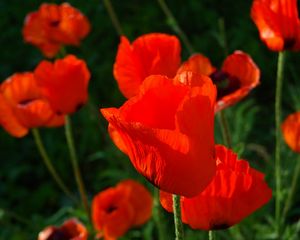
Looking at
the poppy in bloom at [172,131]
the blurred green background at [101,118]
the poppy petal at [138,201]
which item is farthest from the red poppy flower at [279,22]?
the blurred green background at [101,118]

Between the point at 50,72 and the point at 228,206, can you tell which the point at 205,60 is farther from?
the point at 228,206

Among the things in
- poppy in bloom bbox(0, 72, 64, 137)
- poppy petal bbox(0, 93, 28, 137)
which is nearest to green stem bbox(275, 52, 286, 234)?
poppy in bloom bbox(0, 72, 64, 137)

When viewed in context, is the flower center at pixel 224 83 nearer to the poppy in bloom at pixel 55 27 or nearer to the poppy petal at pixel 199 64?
the poppy petal at pixel 199 64

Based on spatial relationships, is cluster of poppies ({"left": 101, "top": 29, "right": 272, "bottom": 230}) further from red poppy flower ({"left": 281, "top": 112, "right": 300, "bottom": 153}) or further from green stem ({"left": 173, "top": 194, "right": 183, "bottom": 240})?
red poppy flower ({"left": 281, "top": 112, "right": 300, "bottom": 153})

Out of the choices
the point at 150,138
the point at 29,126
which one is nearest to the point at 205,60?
the point at 29,126

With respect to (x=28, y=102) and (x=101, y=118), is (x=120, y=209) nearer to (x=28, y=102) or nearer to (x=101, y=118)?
(x=28, y=102)

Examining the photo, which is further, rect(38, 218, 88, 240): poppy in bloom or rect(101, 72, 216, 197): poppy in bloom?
Result: rect(38, 218, 88, 240): poppy in bloom
